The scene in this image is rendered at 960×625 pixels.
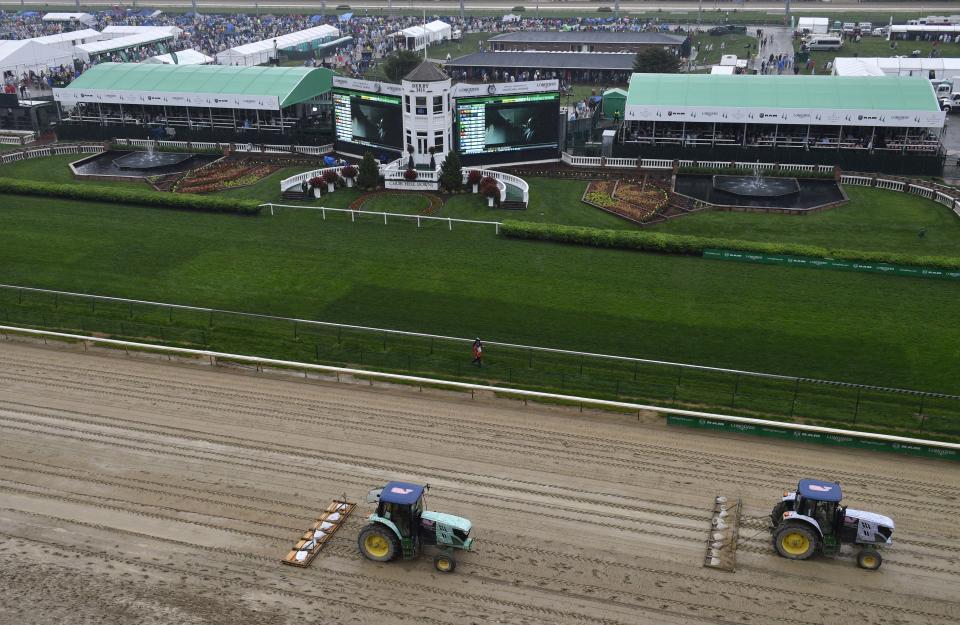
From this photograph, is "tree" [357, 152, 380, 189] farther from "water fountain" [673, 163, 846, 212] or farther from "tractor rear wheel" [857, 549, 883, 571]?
"tractor rear wheel" [857, 549, 883, 571]

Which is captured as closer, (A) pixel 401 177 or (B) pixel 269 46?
(A) pixel 401 177

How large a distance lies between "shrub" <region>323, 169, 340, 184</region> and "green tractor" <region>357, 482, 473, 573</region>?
3223 cm

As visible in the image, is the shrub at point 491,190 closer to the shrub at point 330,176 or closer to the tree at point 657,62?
the shrub at point 330,176

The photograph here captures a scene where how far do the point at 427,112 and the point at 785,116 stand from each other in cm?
2227

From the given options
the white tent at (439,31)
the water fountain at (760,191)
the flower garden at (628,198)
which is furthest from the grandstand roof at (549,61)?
the flower garden at (628,198)

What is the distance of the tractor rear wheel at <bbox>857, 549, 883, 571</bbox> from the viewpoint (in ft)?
64.3

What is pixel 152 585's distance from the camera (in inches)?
774

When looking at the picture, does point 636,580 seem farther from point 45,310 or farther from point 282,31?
point 282,31

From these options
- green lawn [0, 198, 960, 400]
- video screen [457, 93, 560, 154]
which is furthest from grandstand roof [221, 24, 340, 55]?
green lawn [0, 198, 960, 400]

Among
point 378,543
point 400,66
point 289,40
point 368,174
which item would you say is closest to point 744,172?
point 368,174

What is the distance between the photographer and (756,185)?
5019cm

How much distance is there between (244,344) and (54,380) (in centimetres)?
634

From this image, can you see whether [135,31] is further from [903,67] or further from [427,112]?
[903,67]

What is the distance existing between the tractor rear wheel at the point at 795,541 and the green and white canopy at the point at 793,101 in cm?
3895
